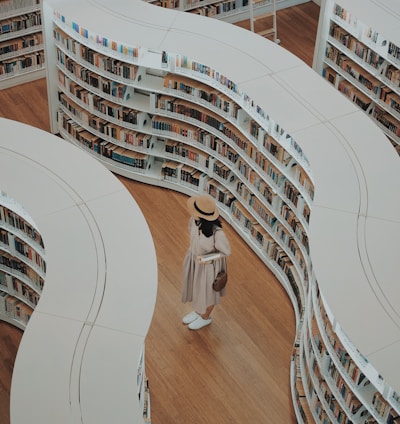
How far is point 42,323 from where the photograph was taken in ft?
21.4

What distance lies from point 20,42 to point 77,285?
18.9 feet

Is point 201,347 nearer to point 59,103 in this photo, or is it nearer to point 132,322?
point 132,322

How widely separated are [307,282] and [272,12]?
5.52 m

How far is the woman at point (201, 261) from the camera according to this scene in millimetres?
8000

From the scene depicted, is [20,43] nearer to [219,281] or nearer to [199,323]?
[199,323]

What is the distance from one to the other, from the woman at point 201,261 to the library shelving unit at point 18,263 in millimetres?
1415

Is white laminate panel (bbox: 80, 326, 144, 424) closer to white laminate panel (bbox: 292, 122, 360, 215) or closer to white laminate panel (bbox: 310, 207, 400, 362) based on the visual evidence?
white laminate panel (bbox: 310, 207, 400, 362)

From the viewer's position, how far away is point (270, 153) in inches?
353

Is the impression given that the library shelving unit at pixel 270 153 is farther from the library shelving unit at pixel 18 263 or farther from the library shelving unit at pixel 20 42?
the library shelving unit at pixel 18 263

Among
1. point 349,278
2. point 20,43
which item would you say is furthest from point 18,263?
point 20,43

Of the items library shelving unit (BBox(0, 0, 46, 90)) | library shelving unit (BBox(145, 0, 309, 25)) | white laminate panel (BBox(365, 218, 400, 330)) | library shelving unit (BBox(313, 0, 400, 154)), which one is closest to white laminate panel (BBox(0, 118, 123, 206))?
white laminate panel (BBox(365, 218, 400, 330))

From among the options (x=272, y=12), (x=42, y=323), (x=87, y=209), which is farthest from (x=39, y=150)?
(x=272, y=12)

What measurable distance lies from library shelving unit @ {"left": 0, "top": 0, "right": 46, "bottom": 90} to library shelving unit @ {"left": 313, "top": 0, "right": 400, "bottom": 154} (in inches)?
149

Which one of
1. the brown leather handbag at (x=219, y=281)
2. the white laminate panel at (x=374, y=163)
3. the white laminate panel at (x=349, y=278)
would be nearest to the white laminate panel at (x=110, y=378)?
the white laminate panel at (x=349, y=278)
